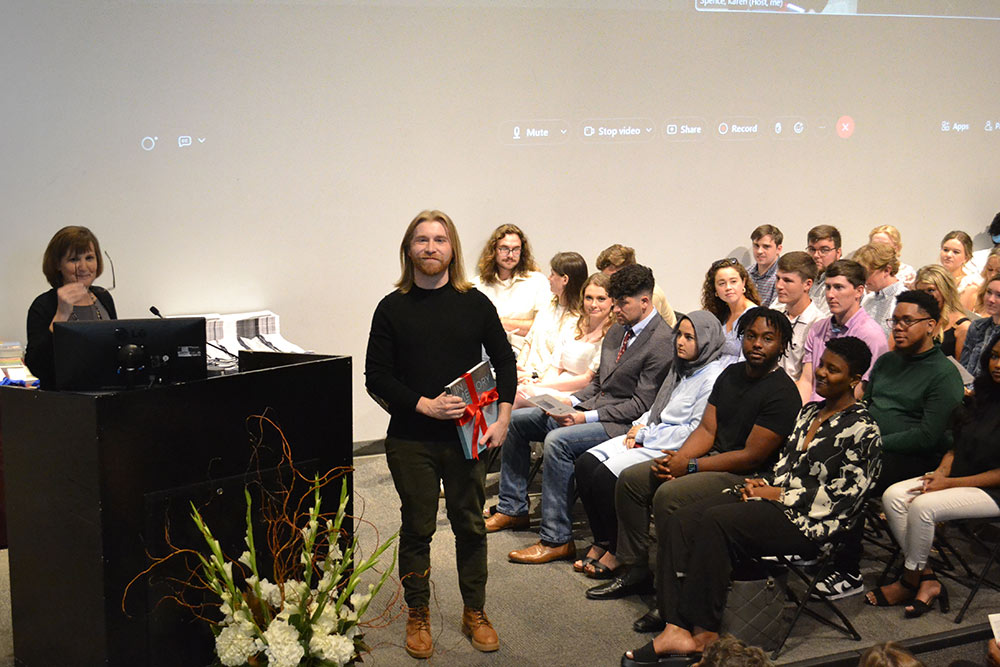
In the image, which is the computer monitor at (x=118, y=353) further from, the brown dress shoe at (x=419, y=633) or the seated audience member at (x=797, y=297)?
the seated audience member at (x=797, y=297)

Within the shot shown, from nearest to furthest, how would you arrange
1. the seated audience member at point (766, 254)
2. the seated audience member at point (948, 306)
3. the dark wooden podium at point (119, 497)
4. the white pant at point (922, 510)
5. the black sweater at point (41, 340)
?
the dark wooden podium at point (119, 497) → the white pant at point (922, 510) → the black sweater at point (41, 340) → the seated audience member at point (948, 306) → the seated audience member at point (766, 254)

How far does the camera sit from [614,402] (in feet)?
14.2

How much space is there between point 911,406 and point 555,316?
1.96 m

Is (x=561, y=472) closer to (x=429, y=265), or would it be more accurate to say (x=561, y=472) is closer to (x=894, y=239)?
(x=429, y=265)

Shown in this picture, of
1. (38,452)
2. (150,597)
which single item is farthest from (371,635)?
(38,452)

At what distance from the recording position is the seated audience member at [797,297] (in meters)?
4.66

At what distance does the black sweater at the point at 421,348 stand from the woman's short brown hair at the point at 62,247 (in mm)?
1716

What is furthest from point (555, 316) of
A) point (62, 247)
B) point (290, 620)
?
point (290, 620)

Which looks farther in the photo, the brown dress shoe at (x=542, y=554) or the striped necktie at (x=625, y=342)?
the striped necktie at (x=625, y=342)

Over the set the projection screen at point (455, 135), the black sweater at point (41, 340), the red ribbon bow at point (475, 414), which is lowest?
the red ribbon bow at point (475, 414)

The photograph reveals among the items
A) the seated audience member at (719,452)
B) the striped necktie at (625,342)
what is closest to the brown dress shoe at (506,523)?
the seated audience member at (719,452)

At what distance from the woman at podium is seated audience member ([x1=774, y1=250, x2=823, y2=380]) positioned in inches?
123

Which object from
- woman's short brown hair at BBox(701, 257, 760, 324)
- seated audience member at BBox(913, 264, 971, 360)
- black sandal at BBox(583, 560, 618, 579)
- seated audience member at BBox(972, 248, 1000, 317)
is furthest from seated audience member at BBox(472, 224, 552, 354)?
seated audience member at BBox(972, 248, 1000, 317)

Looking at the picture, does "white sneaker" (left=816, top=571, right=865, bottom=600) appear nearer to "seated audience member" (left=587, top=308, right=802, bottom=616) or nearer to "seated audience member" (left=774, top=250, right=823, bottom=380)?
"seated audience member" (left=587, top=308, right=802, bottom=616)
